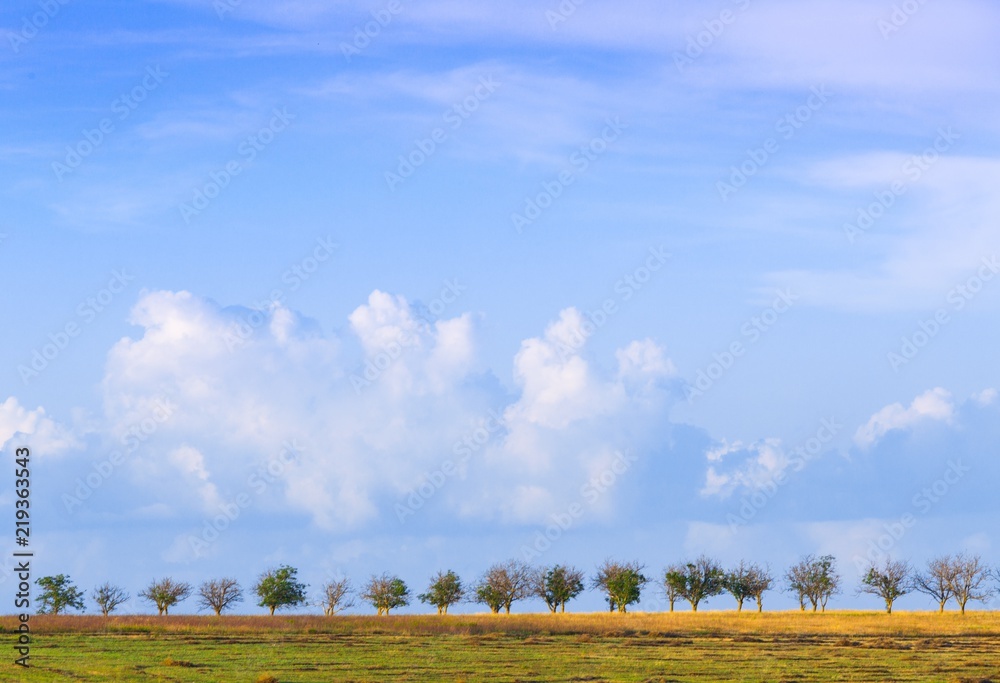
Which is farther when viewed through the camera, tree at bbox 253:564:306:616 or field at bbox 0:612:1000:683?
tree at bbox 253:564:306:616

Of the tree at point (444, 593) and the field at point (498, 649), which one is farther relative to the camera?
the tree at point (444, 593)

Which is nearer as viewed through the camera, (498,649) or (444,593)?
(498,649)

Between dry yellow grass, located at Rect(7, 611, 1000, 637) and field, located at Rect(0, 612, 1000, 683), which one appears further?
dry yellow grass, located at Rect(7, 611, 1000, 637)

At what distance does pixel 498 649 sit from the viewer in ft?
227

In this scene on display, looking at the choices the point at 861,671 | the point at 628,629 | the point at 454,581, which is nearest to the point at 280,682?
the point at 861,671

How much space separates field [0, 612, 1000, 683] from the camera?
5312 cm

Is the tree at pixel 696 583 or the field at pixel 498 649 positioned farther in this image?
the tree at pixel 696 583

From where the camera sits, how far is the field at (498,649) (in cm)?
5312

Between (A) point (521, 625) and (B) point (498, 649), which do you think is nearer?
(B) point (498, 649)

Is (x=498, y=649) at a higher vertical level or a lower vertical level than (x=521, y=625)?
lower

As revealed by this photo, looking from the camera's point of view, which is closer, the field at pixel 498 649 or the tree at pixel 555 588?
the field at pixel 498 649

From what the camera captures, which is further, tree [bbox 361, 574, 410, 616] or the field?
tree [bbox 361, 574, 410, 616]

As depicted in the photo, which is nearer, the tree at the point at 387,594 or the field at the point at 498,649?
the field at the point at 498,649

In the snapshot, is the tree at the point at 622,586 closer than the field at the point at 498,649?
No
